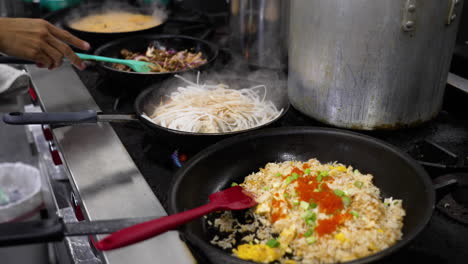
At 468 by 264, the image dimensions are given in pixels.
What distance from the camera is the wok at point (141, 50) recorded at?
6.02 ft

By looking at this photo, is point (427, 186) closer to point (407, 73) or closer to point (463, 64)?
point (407, 73)

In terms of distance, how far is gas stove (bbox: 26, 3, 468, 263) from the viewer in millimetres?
1055

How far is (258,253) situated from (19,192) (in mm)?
2278

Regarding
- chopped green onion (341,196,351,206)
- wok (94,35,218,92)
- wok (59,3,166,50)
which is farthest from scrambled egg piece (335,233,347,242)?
wok (59,3,166,50)

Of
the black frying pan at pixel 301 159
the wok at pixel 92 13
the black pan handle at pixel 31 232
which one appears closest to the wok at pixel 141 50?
the wok at pixel 92 13

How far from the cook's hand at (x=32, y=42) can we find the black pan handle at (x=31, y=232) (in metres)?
1.02

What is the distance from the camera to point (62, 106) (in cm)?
183

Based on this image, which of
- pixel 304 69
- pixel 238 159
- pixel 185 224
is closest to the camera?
pixel 185 224

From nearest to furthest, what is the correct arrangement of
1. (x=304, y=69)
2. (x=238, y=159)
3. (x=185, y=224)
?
(x=185, y=224), (x=238, y=159), (x=304, y=69)

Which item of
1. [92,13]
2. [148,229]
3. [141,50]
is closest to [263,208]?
[148,229]

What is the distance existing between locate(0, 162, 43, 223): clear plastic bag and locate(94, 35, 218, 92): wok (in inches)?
40.9

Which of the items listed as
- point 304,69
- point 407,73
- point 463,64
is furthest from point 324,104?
point 463,64

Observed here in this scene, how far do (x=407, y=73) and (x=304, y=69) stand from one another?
35cm

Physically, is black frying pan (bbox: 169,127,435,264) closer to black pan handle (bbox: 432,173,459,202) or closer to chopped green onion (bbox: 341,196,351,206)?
black pan handle (bbox: 432,173,459,202)
